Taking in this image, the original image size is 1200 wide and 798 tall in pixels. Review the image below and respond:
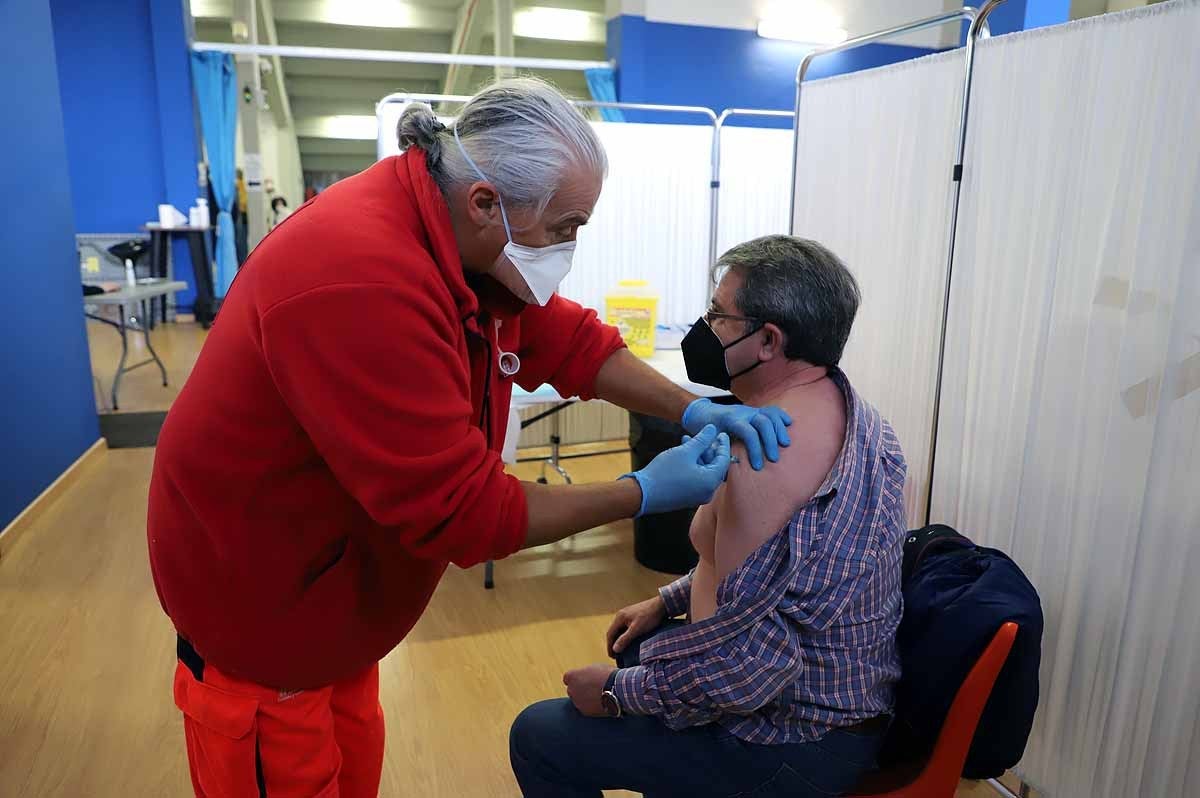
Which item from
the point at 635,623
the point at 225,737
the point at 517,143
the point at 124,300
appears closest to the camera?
the point at 517,143

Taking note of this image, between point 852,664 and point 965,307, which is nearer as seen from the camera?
point 852,664

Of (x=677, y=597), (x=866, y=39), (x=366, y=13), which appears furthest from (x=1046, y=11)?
(x=366, y=13)

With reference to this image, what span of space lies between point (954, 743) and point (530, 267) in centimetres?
85

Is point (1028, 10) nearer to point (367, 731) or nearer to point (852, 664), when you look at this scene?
point (852, 664)

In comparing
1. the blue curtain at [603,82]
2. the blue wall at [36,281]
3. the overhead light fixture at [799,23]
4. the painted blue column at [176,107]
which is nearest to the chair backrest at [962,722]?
the blue wall at [36,281]

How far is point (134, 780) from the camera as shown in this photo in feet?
6.15

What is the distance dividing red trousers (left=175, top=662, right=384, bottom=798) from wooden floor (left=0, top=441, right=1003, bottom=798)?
83 centimetres

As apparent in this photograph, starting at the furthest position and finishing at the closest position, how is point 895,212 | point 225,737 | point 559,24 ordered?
point 559,24 → point 895,212 → point 225,737

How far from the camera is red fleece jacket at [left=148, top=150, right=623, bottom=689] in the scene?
83cm

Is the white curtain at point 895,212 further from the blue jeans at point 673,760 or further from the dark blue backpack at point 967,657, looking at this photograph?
the blue jeans at point 673,760

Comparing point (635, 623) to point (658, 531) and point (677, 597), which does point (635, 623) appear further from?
point (658, 531)

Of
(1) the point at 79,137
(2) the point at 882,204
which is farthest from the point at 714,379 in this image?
(1) the point at 79,137

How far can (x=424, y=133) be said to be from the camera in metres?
1.00

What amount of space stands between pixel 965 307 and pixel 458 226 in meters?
1.36
